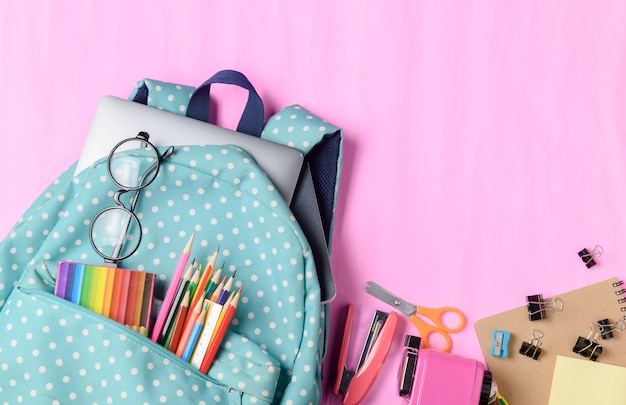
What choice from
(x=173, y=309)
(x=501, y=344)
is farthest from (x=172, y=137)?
(x=501, y=344)

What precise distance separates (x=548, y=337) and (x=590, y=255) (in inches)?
4.4

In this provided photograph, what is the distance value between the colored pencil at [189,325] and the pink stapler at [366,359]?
0.70ft

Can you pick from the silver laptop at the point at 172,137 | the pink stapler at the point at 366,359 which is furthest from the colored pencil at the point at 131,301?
the pink stapler at the point at 366,359

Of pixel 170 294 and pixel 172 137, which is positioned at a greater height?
pixel 172 137

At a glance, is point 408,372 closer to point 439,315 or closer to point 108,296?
point 439,315

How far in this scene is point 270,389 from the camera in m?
0.75

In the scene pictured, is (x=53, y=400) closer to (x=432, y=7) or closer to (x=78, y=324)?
(x=78, y=324)

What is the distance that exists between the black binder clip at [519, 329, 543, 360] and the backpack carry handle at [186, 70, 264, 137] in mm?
410

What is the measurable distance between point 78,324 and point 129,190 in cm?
15

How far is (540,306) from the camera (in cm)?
88

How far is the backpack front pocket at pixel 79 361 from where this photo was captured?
729mm

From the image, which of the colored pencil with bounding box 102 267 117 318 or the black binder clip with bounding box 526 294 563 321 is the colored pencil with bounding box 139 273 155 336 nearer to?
the colored pencil with bounding box 102 267 117 318

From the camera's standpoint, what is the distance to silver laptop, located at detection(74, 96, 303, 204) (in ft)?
2.69

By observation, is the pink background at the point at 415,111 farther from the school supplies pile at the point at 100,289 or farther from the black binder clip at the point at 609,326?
the school supplies pile at the point at 100,289
